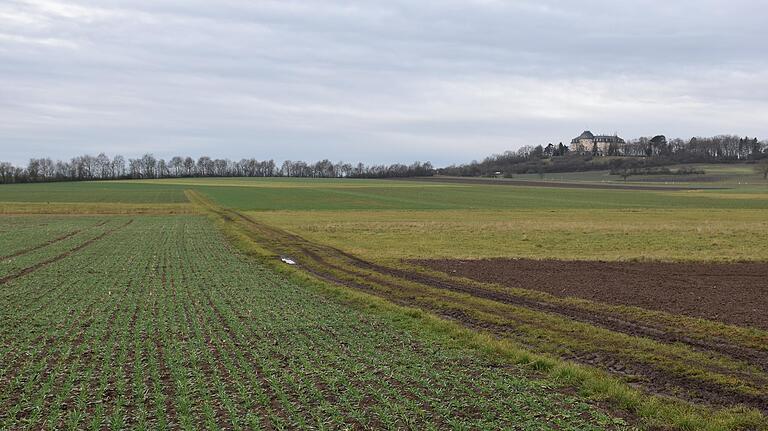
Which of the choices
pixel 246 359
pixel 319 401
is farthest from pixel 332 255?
pixel 319 401

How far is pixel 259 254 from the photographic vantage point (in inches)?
1155

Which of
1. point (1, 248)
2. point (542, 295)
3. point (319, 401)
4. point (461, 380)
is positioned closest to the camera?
point (319, 401)

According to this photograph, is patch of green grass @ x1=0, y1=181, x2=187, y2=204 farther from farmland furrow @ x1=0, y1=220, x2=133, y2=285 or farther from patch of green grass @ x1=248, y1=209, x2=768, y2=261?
patch of green grass @ x1=248, y1=209, x2=768, y2=261

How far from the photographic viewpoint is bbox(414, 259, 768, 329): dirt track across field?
1639 centimetres

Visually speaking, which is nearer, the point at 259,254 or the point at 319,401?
the point at 319,401

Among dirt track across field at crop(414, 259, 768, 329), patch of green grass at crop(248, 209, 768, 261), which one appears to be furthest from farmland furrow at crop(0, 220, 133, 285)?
dirt track across field at crop(414, 259, 768, 329)

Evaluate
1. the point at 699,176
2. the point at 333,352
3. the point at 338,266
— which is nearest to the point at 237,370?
the point at 333,352

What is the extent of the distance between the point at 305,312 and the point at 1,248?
78.9 ft

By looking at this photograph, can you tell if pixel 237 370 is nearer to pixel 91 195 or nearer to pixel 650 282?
pixel 650 282

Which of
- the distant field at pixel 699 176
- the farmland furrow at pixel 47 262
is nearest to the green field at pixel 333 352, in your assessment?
the farmland furrow at pixel 47 262

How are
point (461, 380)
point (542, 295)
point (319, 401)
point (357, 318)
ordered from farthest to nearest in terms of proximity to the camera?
point (542, 295)
point (357, 318)
point (461, 380)
point (319, 401)

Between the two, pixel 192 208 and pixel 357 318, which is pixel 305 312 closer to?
pixel 357 318

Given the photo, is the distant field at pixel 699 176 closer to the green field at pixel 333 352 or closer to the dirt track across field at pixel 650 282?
the dirt track across field at pixel 650 282

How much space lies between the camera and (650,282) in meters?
20.7
